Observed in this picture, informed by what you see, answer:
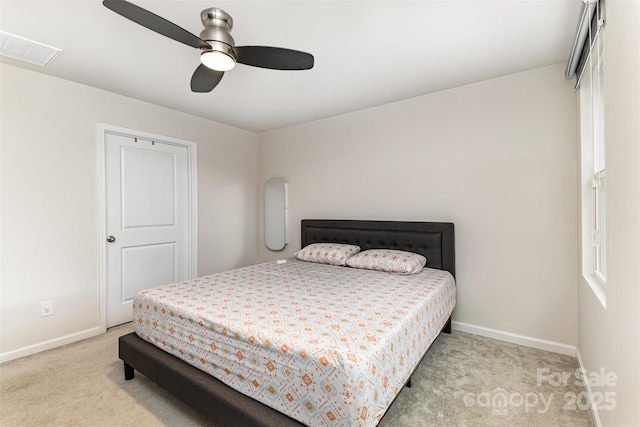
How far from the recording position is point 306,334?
52.9 inches

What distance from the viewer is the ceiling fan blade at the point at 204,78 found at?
186 cm

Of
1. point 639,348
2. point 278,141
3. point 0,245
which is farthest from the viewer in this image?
point 278,141

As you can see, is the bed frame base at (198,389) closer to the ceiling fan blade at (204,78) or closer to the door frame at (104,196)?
the door frame at (104,196)

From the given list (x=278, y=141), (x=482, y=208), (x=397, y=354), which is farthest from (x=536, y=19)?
(x=278, y=141)

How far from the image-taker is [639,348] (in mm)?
937

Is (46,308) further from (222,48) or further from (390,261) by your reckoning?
(390,261)

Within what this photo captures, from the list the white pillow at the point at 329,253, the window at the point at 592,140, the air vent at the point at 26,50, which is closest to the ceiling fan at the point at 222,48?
the air vent at the point at 26,50

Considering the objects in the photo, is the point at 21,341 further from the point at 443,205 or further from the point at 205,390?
the point at 443,205

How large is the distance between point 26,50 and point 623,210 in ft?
11.9

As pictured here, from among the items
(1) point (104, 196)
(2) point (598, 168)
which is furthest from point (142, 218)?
(2) point (598, 168)

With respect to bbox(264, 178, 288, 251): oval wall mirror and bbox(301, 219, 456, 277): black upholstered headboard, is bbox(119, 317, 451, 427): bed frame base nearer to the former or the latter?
bbox(301, 219, 456, 277): black upholstered headboard

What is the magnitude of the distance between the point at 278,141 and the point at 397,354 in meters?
3.47

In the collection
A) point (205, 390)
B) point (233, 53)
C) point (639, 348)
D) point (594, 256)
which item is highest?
point (233, 53)

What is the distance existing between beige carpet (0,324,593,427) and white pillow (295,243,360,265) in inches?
46.6
